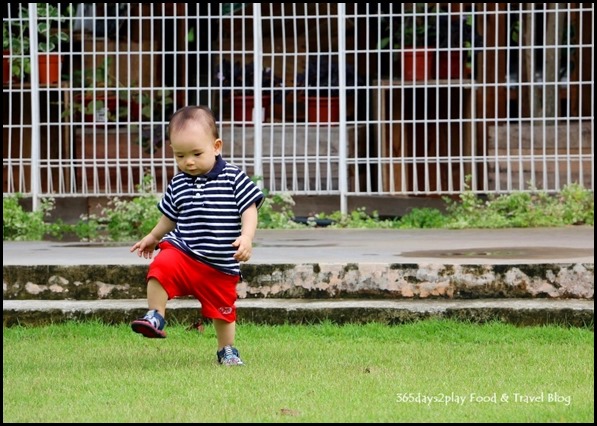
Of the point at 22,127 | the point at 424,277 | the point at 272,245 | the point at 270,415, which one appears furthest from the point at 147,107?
the point at 270,415

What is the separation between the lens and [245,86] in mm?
10961

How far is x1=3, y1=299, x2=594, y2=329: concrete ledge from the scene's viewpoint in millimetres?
6035

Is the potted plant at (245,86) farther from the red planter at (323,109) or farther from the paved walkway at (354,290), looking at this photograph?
the paved walkway at (354,290)

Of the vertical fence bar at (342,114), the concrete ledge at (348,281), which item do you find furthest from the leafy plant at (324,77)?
the concrete ledge at (348,281)

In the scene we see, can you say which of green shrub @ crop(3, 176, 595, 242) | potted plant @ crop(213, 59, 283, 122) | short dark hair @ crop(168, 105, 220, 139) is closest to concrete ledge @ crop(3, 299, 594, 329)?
short dark hair @ crop(168, 105, 220, 139)

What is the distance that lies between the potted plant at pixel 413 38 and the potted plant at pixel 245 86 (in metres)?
1.03

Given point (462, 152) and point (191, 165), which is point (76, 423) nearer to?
point (191, 165)

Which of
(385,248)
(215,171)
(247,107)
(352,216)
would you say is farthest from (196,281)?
(247,107)

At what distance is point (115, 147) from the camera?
435 inches

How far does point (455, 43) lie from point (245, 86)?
1.87m

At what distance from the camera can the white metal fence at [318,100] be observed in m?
10.4

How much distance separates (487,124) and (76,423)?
7.81 m

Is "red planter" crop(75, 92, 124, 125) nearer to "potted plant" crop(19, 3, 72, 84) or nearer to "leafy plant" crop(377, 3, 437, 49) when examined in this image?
"potted plant" crop(19, 3, 72, 84)

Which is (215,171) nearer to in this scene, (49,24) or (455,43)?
(49,24)
